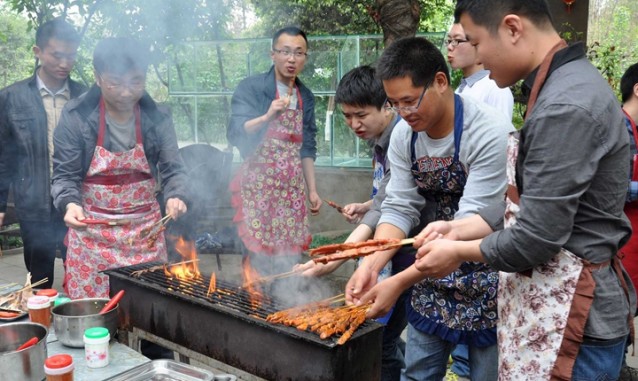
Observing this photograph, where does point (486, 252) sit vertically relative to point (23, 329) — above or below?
above

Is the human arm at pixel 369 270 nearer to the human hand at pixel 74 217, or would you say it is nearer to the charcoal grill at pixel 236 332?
the charcoal grill at pixel 236 332

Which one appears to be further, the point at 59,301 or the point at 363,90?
the point at 363,90

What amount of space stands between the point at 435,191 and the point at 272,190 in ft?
8.40

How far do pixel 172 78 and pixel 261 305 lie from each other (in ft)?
25.1

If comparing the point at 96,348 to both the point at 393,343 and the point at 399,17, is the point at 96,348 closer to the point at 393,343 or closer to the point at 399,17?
the point at 393,343

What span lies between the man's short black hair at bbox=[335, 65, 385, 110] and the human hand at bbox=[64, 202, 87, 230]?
6.53 feet

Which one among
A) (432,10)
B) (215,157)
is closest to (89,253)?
(215,157)

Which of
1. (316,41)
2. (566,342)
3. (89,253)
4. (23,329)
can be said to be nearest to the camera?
(566,342)

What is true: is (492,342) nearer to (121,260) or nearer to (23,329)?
(23,329)

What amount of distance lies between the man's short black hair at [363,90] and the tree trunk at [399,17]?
1.95 m

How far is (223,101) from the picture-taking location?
951 cm

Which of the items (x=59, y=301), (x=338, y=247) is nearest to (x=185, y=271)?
(x=59, y=301)

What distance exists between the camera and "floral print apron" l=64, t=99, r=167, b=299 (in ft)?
13.0

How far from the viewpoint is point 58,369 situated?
87.7 inches
